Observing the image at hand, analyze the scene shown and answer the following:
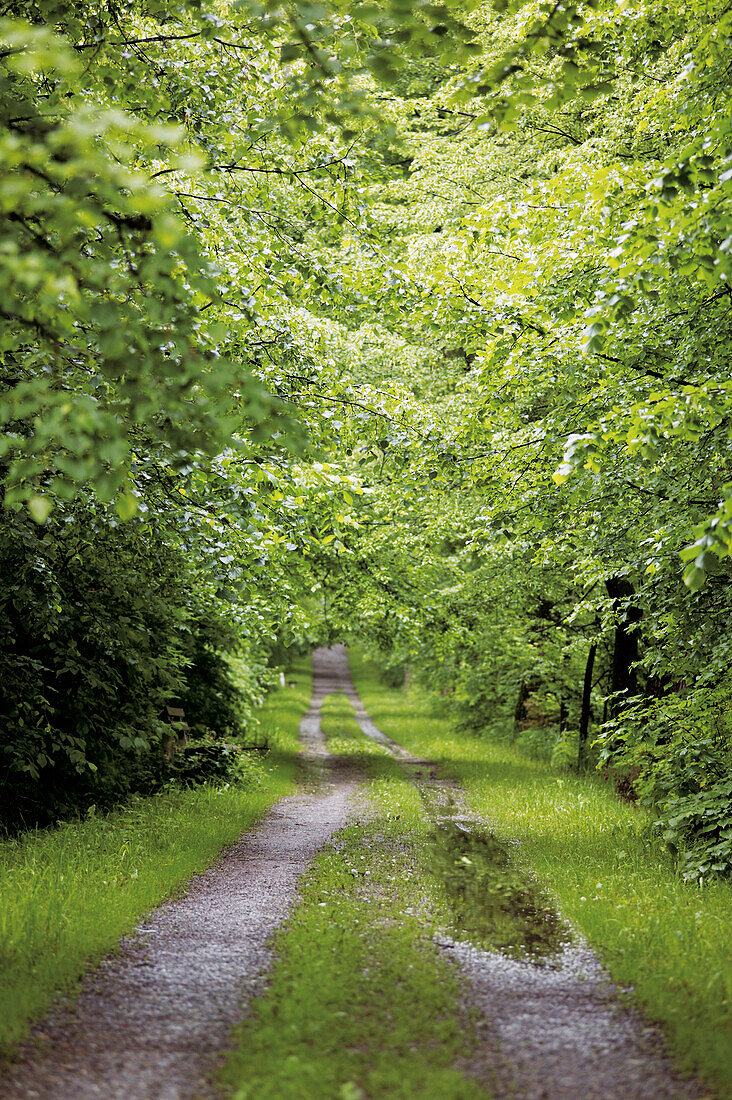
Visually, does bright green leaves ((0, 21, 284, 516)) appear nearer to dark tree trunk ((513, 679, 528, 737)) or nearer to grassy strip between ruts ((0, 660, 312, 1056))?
grassy strip between ruts ((0, 660, 312, 1056))

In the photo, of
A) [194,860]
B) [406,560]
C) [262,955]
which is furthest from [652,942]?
[406,560]

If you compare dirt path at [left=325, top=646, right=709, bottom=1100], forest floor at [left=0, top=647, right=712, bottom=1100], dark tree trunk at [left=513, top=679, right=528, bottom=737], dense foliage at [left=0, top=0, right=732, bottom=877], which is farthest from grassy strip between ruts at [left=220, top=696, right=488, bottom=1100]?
dark tree trunk at [left=513, top=679, right=528, bottom=737]

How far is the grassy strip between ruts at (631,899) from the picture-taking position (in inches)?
171

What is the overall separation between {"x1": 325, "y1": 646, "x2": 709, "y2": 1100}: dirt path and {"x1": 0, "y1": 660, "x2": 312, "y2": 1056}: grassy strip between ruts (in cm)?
239

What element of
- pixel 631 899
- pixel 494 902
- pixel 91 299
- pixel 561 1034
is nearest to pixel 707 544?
pixel 561 1034

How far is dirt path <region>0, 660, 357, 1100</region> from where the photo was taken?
3.72 meters

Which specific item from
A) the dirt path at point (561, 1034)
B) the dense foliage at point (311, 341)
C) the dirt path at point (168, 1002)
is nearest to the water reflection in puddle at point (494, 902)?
the dirt path at point (561, 1034)

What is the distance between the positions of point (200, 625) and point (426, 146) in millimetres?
Answer: 12795

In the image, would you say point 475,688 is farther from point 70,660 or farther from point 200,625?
point 70,660

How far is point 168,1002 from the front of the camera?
4.60m

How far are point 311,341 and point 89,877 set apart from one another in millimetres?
5857

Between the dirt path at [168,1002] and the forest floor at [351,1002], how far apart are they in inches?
0.5

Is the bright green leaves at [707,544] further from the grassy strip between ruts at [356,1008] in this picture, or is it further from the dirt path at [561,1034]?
the grassy strip between ruts at [356,1008]

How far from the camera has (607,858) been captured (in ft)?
27.9
